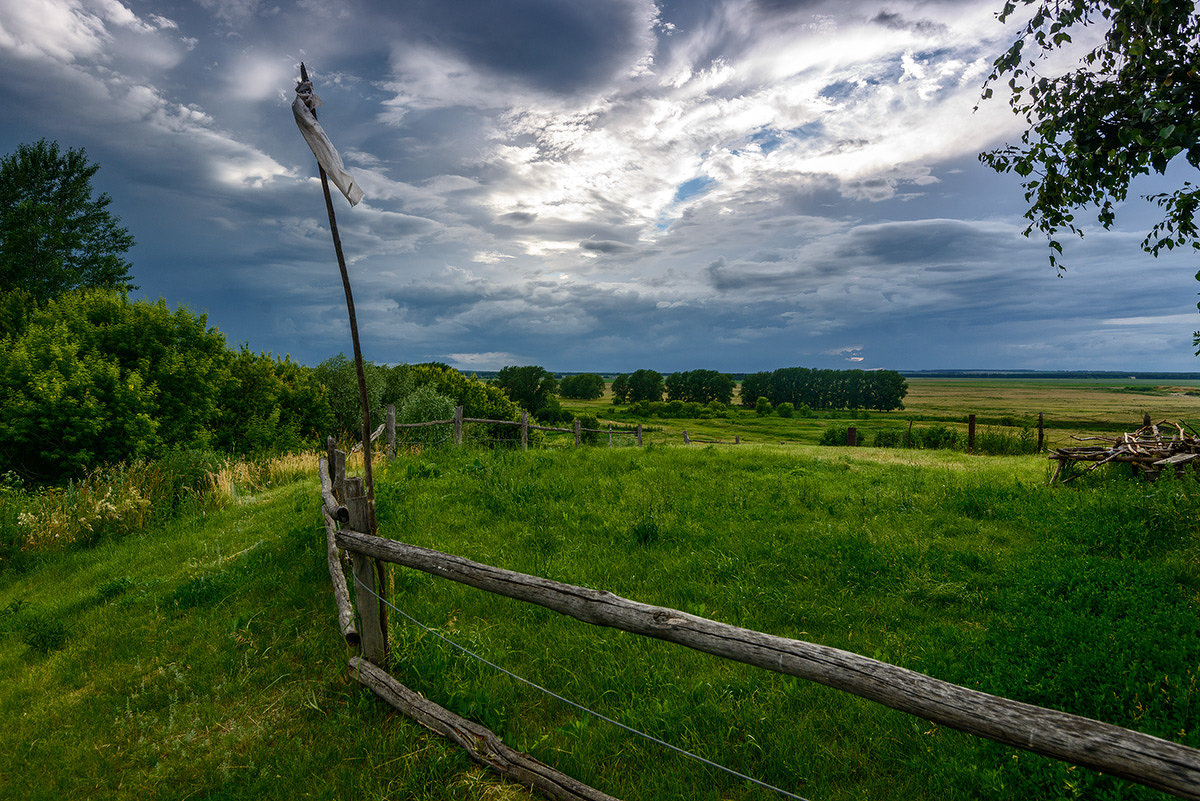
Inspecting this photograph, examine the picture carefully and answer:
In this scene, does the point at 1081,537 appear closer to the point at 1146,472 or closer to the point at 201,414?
the point at 1146,472

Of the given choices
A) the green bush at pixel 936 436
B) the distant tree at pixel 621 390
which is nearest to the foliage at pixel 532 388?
the distant tree at pixel 621 390

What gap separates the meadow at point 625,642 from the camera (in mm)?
3791

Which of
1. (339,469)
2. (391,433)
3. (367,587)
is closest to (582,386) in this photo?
(391,433)

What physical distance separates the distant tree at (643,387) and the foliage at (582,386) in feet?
28.6

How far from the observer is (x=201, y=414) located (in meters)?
23.3

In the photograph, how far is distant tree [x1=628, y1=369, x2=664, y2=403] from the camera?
112312mm

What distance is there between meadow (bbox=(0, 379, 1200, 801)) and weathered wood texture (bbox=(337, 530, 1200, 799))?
1.36 metres

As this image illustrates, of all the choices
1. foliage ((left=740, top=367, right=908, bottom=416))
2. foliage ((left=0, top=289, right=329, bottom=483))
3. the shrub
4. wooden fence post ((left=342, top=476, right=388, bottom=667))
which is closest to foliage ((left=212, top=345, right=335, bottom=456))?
foliage ((left=0, top=289, right=329, bottom=483))

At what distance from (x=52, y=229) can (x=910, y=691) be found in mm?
52613

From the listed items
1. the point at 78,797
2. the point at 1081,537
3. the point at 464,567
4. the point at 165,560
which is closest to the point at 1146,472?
the point at 1081,537

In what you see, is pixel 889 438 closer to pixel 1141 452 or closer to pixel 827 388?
pixel 1141 452

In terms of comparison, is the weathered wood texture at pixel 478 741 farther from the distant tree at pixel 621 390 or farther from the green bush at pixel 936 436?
the distant tree at pixel 621 390

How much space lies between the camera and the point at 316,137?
402cm

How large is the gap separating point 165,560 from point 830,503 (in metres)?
11.5
